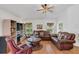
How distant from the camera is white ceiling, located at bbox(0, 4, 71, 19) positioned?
6.59 ft

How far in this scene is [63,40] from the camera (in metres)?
2.23

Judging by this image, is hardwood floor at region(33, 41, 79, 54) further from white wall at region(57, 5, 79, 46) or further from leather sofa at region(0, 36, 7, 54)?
leather sofa at region(0, 36, 7, 54)

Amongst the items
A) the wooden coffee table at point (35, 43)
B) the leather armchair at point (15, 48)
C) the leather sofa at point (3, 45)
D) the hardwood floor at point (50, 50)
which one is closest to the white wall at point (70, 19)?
the hardwood floor at point (50, 50)

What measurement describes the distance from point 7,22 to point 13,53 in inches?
21.4

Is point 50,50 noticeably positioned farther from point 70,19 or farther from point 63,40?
point 70,19

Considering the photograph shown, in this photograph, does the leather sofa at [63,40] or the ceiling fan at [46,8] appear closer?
the ceiling fan at [46,8]

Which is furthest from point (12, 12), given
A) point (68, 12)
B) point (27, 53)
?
point (68, 12)

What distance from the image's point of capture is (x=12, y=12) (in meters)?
2.09

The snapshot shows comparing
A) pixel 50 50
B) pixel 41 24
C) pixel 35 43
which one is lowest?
pixel 50 50

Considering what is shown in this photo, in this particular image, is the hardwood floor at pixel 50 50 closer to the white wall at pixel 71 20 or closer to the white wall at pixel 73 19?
the white wall at pixel 71 20

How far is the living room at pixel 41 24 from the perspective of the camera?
2068 millimetres

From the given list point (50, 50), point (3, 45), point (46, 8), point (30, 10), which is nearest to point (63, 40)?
point (50, 50)

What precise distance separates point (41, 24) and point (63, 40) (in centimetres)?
49
